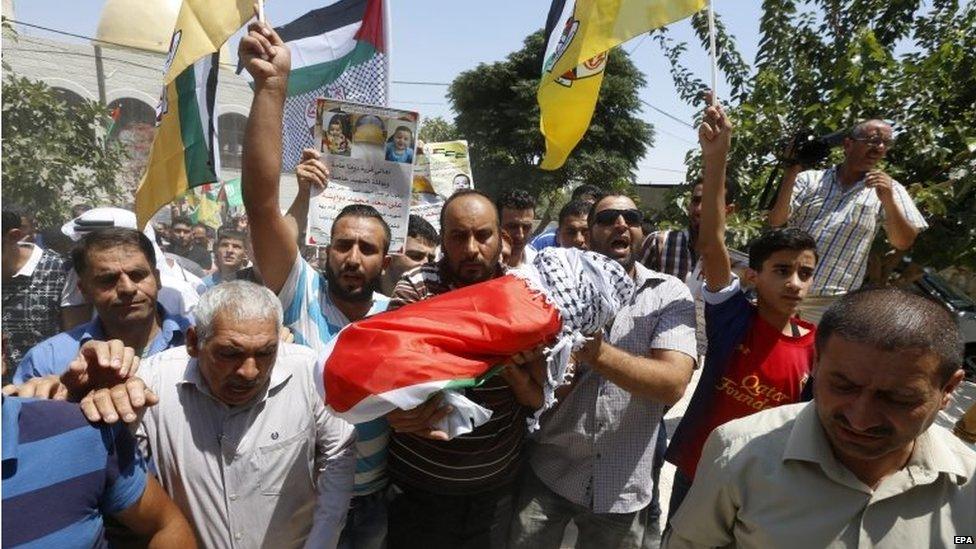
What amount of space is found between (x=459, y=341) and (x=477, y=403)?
55cm

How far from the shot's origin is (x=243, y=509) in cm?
206

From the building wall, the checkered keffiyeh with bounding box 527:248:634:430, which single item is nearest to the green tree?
the checkered keffiyeh with bounding box 527:248:634:430

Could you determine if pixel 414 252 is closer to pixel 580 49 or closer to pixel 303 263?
pixel 303 263

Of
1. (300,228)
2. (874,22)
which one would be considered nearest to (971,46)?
(874,22)

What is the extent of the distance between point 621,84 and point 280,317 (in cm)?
2510

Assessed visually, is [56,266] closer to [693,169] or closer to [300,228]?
[300,228]

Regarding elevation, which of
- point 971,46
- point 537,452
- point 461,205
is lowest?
point 537,452

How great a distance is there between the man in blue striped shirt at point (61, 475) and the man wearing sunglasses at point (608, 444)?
1.44 m

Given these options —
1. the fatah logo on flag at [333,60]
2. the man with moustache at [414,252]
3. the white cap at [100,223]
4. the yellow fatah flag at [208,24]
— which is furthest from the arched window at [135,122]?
the yellow fatah flag at [208,24]

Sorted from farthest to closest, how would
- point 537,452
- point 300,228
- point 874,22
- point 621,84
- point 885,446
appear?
point 621,84 < point 874,22 < point 300,228 < point 537,452 < point 885,446

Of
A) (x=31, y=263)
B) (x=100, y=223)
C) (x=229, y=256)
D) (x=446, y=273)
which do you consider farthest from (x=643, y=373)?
(x=229, y=256)

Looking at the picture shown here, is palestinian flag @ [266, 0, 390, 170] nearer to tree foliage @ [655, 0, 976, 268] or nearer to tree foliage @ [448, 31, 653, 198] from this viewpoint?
tree foliage @ [655, 0, 976, 268]

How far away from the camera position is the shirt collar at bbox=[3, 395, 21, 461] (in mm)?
1451

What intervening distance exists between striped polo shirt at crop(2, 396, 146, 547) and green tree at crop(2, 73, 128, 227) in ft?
18.2
